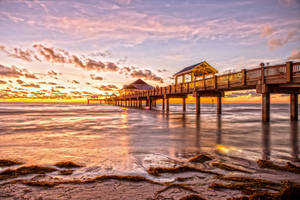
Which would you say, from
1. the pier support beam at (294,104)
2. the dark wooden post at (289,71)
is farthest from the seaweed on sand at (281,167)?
the pier support beam at (294,104)

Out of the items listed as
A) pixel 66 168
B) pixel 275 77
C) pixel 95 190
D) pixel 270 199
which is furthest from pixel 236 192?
pixel 275 77

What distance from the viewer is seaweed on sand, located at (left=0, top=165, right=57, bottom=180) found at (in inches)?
150

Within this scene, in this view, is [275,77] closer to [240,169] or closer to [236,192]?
[240,169]

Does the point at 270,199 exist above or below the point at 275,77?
below

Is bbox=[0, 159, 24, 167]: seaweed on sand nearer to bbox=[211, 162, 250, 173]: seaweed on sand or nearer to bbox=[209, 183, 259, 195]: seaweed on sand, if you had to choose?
bbox=[209, 183, 259, 195]: seaweed on sand

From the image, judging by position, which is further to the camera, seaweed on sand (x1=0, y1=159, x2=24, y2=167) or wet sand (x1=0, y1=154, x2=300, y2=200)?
seaweed on sand (x1=0, y1=159, x2=24, y2=167)

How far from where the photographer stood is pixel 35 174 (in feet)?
12.9

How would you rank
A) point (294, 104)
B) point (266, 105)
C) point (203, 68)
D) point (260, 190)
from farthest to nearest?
1. point (203, 68)
2. point (294, 104)
3. point (266, 105)
4. point (260, 190)

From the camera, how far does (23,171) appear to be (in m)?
4.03

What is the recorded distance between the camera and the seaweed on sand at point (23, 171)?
3.80m

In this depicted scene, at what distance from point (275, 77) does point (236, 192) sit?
12.2m

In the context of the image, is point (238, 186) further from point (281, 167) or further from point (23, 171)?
point (23, 171)

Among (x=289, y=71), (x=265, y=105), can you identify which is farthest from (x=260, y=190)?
(x=265, y=105)

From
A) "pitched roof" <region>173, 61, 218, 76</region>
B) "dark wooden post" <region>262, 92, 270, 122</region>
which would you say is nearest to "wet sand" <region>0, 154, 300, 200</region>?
"dark wooden post" <region>262, 92, 270, 122</region>
